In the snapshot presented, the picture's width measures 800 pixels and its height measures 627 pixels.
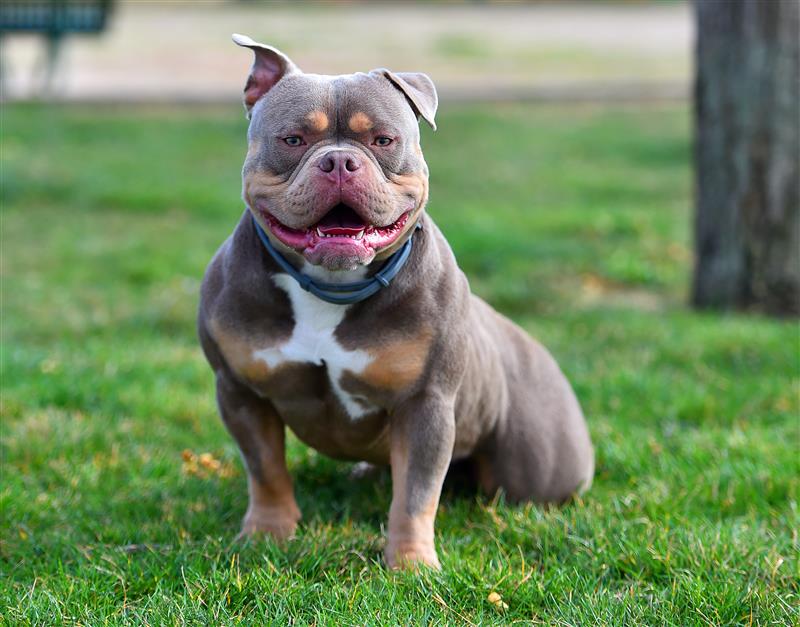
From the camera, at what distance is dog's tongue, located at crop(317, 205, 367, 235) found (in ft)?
10.1

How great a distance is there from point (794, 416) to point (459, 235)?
3657 mm

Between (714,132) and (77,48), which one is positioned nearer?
(714,132)

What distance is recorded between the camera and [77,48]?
20.8 m

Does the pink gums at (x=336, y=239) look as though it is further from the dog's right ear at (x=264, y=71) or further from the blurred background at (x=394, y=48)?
the blurred background at (x=394, y=48)

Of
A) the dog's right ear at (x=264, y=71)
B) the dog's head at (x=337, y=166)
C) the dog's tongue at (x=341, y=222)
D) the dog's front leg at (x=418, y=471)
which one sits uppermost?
the dog's right ear at (x=264, y=71)

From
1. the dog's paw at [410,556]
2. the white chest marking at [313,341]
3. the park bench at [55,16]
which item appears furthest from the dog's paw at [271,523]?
the park bench at [55,16]

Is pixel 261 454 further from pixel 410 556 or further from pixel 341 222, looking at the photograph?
pixel 341 222

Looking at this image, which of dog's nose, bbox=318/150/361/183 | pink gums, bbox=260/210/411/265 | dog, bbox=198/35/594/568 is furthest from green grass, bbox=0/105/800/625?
dog's nose, bbox=318/150/361/183

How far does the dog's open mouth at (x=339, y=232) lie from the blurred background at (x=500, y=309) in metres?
1.00

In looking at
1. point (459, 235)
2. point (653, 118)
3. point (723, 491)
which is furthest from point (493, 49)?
point (723, 491)

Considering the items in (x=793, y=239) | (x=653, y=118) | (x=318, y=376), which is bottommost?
(x=653, y=118)

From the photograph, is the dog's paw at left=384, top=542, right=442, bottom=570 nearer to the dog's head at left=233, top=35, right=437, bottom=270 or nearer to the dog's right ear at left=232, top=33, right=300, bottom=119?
the dog's head at left=233, top=35, right=437, bottom=270

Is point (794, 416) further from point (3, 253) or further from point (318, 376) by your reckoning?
point (3, 253)

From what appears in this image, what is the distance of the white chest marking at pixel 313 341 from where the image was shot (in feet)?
10.8
